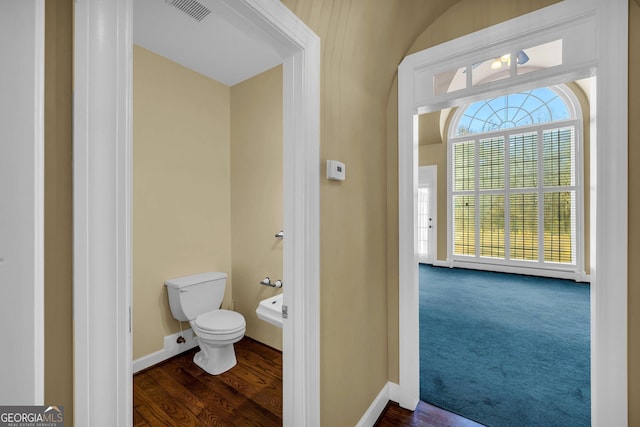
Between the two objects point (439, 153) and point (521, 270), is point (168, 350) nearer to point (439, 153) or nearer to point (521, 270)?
point (521, 270)

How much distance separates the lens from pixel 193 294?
7.57ft

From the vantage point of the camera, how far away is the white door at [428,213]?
20.3 feet

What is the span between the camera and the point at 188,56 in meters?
2.31

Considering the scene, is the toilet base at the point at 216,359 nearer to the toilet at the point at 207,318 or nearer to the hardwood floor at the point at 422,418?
the toilet at the point at 207,318

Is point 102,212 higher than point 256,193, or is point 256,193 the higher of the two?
point 256,193

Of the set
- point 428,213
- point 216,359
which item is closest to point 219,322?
point 216,359

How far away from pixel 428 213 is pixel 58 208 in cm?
647

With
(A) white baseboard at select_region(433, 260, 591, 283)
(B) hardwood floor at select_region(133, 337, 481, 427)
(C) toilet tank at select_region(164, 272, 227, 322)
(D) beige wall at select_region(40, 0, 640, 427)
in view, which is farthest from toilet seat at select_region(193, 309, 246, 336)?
(A) white baseboard at select_region(433, 260, 591, 283)

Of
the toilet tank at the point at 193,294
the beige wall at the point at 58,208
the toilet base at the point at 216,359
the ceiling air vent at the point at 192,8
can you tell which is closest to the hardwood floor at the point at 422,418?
the toilet base at the point at 216,359

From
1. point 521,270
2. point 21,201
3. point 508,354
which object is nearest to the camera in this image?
point 21,201

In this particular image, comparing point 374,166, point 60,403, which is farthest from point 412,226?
point 60,403

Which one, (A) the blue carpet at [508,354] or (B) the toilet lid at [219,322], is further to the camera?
(B) the toilet lid at [219,322]

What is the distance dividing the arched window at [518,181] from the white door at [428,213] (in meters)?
0.34

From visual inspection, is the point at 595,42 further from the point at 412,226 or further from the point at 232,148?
the point at 232,148
